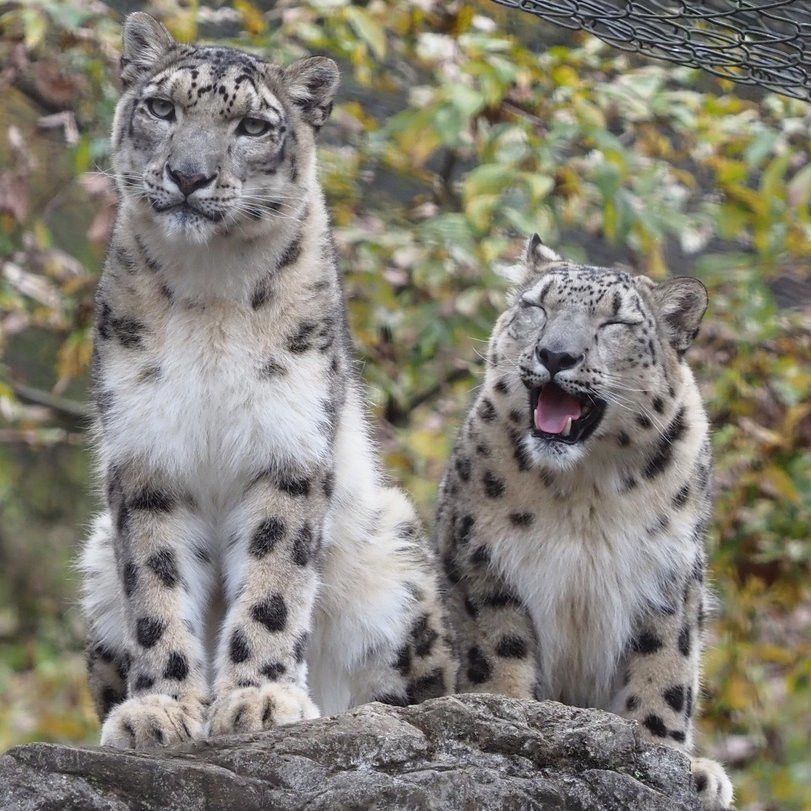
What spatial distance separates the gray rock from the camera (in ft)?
11.3

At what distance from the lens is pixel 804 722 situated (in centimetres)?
1234

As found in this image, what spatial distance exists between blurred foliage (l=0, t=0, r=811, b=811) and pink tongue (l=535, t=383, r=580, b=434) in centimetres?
168

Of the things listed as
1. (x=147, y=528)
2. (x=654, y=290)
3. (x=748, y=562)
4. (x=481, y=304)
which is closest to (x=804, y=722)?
(x=748, y=562)

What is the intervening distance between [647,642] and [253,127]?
6.56 ft

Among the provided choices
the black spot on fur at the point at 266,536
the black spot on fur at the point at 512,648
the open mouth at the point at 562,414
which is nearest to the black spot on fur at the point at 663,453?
the open mouth at the point at 562,414

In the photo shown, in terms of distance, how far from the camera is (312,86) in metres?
4.92

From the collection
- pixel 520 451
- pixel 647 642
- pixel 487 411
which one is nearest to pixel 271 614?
pixel 520 451

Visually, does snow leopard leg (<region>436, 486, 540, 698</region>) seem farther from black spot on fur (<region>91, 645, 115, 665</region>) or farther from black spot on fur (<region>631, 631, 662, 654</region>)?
black spot on fur (<region>91, 645, 115, 665</region>)

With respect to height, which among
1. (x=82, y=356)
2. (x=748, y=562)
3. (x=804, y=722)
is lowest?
(x=804, y=722)

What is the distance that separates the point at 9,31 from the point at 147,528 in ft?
12.4

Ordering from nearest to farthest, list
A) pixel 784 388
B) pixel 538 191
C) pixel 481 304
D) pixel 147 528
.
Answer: pixel 147 528
pixel 538 191
pixel 481 304
pixel 784 388

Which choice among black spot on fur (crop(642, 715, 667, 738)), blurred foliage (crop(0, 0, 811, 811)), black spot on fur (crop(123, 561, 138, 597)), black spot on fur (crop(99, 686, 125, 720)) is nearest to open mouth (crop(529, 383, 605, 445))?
black spot on fur (crop(642, 715, 667, 738))

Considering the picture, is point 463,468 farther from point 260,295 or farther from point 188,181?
point 188,181

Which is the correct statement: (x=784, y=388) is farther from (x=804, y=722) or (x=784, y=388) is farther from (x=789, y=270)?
(x=804, y=722)
